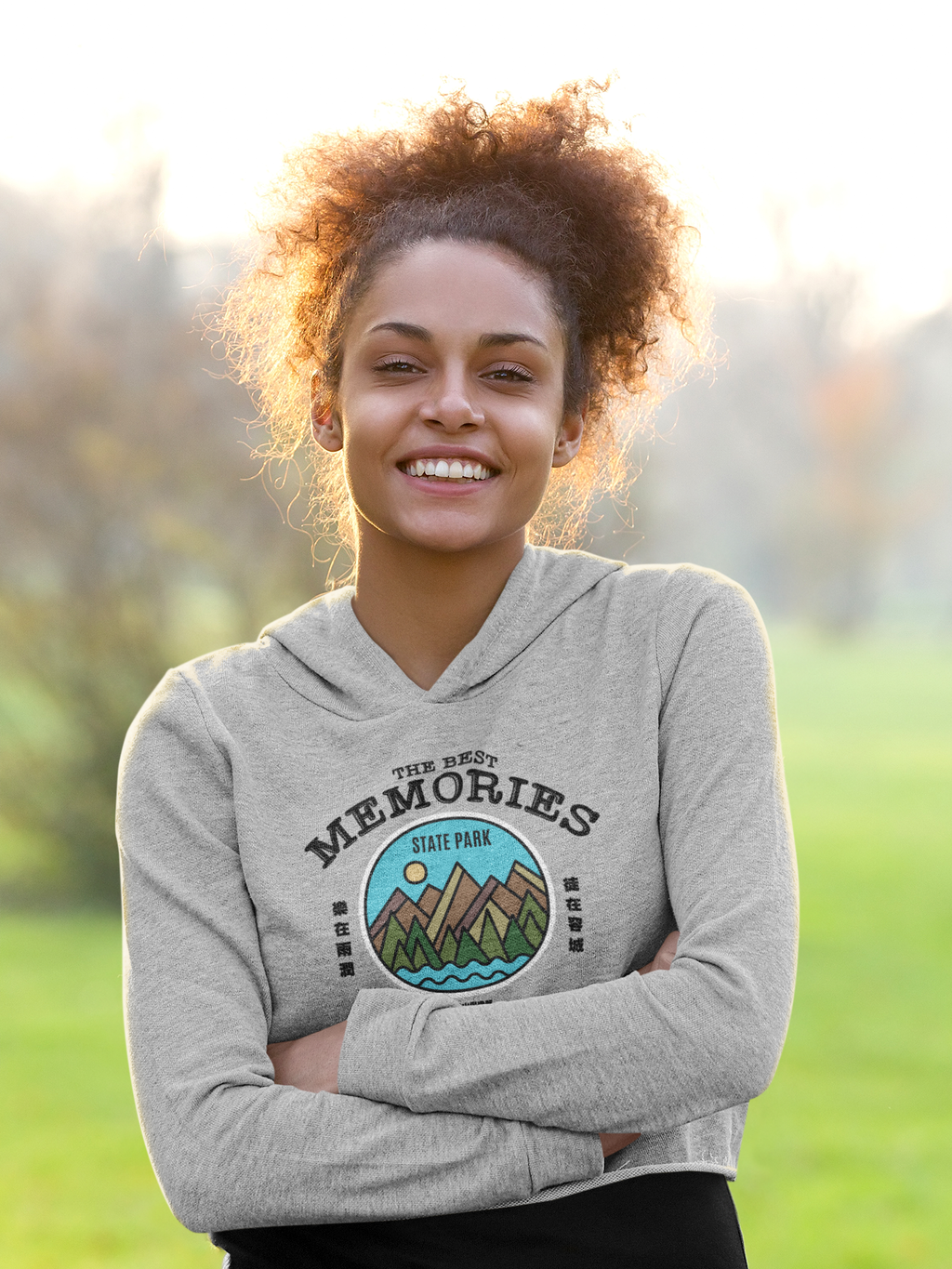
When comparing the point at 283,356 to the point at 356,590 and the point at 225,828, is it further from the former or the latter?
the point at 225,828

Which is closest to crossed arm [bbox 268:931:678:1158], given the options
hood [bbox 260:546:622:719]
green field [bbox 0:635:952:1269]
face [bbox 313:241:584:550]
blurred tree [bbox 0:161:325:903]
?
hood [bbox 260:546:622:719]

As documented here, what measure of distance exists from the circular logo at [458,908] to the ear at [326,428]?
60 centimetres

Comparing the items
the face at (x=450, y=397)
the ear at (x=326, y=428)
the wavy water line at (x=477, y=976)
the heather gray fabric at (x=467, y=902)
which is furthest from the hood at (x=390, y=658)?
the wavy water line at (x=477, y=976)

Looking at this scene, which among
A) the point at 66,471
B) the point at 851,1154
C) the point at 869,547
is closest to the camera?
the point at 851,1154

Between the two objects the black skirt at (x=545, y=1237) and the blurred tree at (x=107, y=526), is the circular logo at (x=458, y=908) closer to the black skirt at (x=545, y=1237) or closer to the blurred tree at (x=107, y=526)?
the black skirt at (x=545, y=1237)

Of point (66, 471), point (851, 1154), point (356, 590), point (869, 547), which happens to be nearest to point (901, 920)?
point (851, 1154)

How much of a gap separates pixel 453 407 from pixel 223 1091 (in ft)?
2.82

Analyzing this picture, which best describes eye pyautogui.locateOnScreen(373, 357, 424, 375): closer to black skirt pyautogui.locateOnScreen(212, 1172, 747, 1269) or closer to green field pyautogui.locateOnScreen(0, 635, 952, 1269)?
black skirt pyautogui.locateOnScreen(212, 1172, 747, 1269)

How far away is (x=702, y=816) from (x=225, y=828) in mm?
599

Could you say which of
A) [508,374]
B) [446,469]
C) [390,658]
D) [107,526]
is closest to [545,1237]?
[390,658]

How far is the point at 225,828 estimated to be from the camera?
1589 millimetres

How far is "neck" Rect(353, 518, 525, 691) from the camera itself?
1.72 meters

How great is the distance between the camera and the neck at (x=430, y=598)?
1.72 meters

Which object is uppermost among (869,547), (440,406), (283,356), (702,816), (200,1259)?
(869,547)
